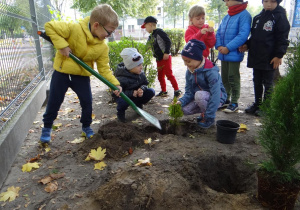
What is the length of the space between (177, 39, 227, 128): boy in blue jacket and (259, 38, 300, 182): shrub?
154 cm

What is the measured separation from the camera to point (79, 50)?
290 centimetres

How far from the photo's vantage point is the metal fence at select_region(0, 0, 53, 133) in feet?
10.2

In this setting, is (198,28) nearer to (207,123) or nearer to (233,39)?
(233,39)

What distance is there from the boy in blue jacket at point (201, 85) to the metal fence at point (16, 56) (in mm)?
2343

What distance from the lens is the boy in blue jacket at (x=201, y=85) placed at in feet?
11.2

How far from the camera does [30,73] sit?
4551mm

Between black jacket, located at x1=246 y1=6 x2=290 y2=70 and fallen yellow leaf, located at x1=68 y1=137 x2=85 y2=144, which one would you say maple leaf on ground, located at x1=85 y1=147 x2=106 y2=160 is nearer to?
fallen yellow leaf, located at x1=68 y1=137 x2=85 y2=144

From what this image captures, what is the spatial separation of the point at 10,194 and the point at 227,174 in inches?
85.2

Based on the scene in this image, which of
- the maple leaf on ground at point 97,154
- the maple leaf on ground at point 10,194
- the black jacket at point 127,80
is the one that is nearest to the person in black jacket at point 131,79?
the black jacket at point 127,80

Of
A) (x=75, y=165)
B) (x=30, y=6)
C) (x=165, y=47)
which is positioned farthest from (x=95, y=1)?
(x=75, y=165)

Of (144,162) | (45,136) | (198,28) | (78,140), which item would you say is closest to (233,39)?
(198,28)

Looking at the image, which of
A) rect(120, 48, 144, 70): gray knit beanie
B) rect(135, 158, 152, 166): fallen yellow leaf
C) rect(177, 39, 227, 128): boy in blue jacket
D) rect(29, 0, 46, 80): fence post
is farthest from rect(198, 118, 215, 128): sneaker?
rect(29, 0, 46, 80): fence post

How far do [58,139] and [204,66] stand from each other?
2376mm

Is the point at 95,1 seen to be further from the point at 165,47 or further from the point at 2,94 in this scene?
the point at 2,94
